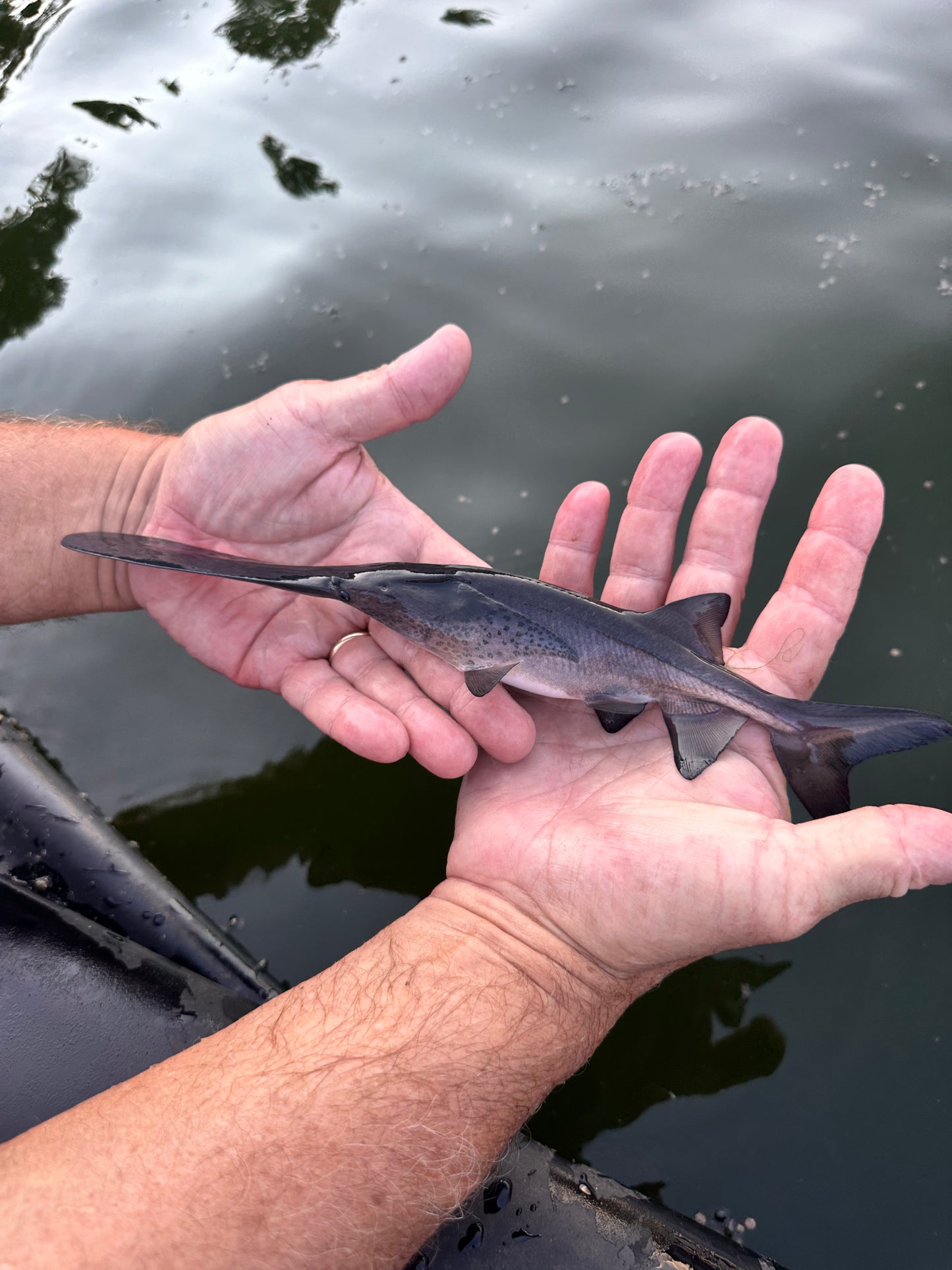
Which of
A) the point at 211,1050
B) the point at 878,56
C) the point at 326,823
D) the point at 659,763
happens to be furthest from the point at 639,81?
the point at 211,1050

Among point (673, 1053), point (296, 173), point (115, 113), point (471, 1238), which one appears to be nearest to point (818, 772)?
point (673, 1053)

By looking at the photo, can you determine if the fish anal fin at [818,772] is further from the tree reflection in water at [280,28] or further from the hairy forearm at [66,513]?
the tree reflection in water at [280,28]

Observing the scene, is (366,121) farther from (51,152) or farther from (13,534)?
(13,534)

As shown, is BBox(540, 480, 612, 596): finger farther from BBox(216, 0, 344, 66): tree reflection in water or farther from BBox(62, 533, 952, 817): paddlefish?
BBox(216, 0, 344, 66): tree reflection in water

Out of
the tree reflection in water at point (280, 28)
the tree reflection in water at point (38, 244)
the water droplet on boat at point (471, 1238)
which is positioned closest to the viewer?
the water droplet on boat at point (471, 1238)

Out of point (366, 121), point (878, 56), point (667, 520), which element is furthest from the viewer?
point (366, 121)

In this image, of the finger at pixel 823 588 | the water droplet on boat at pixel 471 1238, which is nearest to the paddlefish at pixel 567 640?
the finger at pixel 823 588

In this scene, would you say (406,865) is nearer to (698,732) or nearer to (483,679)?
(483,679)
